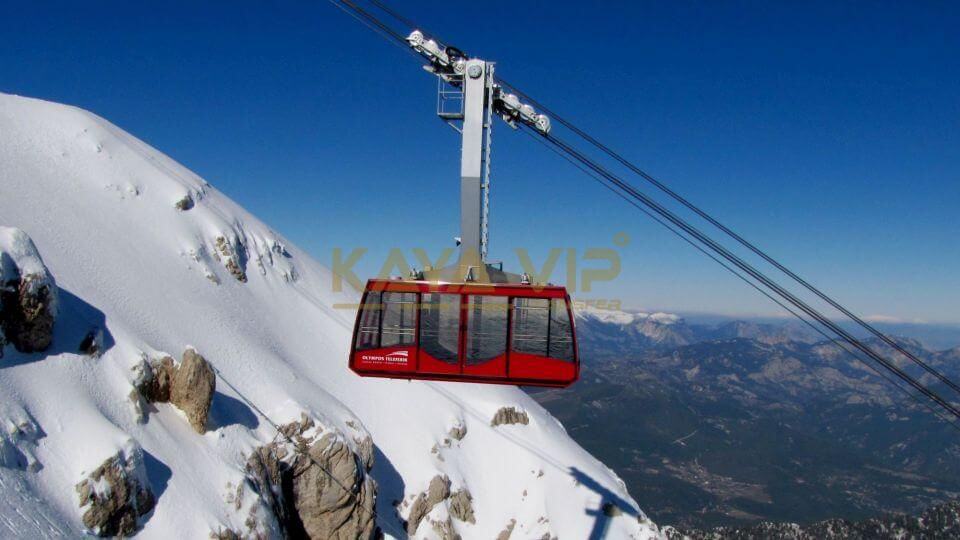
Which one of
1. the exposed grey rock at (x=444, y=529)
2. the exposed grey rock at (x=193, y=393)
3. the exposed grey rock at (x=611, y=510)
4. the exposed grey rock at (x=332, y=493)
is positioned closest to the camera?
the exposed grey rock at (x=193, y=393)

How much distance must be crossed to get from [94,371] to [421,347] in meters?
24.4

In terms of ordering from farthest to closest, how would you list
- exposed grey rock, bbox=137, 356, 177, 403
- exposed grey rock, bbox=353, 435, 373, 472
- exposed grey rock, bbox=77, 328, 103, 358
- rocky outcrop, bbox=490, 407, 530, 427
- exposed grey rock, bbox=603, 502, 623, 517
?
rocky outcrop, bbox=490, 407, 530, 427, exposed grey rock, bbox=603, 502, 623, 517, exposed grey rock, bbox=353, 435, 373, 472, exposed grey rock, bbox=137, 356, 177, 403, exposed grey rock, bbox=77, 328, 103, 358

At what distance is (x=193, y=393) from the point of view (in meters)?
34.4

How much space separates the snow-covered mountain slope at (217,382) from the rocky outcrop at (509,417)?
2.39 ft

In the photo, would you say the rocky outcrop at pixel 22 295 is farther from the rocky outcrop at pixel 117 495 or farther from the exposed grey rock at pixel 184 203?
the exposed grey rock at pixel 184 203

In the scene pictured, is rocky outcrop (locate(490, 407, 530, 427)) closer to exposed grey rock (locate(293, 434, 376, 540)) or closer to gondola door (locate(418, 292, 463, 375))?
exposed grey rock (locate(293, 434, 376, 540))

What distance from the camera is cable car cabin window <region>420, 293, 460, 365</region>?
16.5 metres

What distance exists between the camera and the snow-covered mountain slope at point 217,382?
27.6m

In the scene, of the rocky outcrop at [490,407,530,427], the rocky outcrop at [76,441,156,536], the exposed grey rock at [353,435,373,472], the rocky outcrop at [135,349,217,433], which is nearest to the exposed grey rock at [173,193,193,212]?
the rocky outcrop at [135,349,217,433]

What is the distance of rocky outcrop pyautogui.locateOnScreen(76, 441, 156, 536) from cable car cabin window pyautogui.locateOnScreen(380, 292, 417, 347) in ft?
58.6

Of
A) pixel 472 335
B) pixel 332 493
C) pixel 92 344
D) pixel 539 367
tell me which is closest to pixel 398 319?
pixel 472 335

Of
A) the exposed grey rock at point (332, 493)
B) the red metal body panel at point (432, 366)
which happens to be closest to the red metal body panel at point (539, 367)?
the red metal body panel at point (432, 366)

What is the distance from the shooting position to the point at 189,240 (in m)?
54.3

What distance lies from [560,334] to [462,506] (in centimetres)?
4382
